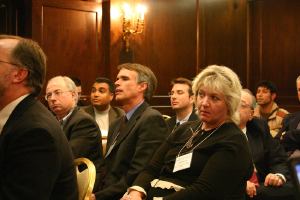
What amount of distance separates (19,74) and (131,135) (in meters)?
1.43

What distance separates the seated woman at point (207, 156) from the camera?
7.43 ft

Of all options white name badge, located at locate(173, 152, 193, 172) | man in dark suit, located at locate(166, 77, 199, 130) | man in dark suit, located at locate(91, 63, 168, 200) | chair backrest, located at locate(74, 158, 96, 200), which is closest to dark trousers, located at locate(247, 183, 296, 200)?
man in dark suit, located at locate(91, 63, 168, 200)

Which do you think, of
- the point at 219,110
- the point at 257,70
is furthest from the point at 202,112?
the point at 257,70

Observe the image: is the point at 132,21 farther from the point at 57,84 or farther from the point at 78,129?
the point at 78,129

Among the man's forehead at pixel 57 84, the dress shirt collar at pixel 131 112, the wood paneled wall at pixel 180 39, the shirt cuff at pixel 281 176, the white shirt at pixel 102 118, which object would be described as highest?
the wood paneled wall at pixel 180 39

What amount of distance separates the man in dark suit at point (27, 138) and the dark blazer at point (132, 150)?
46.9 inches

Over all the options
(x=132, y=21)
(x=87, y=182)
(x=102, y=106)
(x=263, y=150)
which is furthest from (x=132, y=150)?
(x=132, y=21)

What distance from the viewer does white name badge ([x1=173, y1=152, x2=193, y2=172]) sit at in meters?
2.41

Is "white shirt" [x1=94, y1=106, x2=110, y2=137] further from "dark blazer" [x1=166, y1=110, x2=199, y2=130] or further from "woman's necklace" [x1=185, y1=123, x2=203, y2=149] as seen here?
"woman's necklace" [x1=185, y1=123, x2=203, y2=149]

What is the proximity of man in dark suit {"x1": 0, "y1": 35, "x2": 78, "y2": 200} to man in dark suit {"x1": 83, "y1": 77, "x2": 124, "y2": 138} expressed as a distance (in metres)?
3.91

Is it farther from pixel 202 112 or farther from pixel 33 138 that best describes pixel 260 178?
pixel 33 138

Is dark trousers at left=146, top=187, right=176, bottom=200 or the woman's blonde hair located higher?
the woman's blonde hair

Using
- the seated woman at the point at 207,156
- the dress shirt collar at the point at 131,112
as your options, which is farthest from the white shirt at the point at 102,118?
the seated woman at the point at 207,156

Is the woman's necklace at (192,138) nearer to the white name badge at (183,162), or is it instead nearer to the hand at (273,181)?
the white name badge at (183,162)
